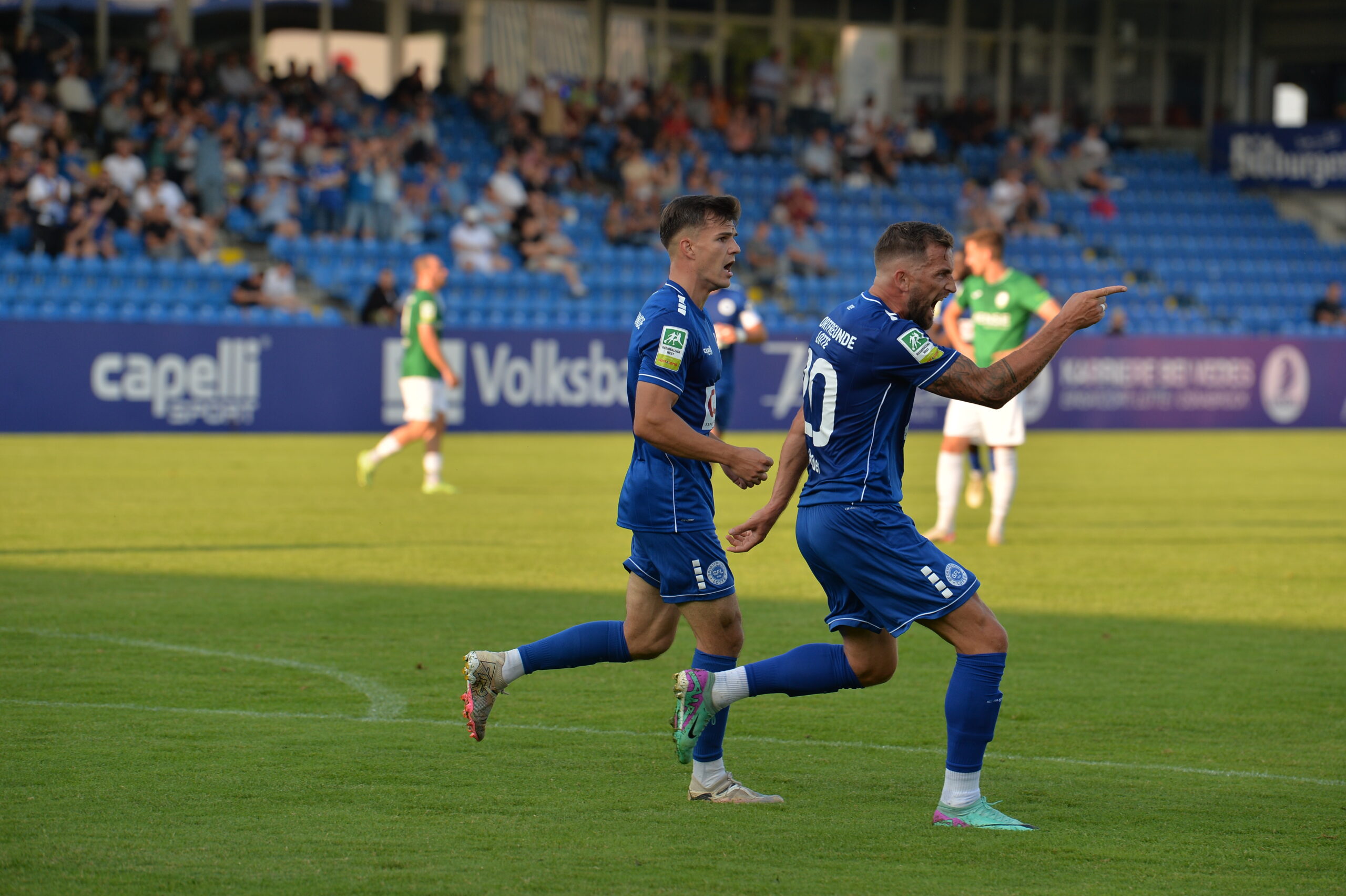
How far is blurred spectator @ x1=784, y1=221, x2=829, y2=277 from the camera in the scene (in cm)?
2862

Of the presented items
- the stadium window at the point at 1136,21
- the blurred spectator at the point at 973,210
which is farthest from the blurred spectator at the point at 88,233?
the stadium window at the point at 1136,21

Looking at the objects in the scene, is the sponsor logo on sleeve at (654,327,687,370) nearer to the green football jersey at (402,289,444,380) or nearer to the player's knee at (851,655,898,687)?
the player's knee at (851,655,898,687)

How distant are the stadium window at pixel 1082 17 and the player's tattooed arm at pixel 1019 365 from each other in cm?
3574

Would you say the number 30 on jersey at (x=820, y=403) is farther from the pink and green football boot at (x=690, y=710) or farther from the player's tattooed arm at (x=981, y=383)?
the pink and green football boot at (x=690, y=710)

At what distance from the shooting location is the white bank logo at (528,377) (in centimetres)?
2245

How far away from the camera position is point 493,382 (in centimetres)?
2312

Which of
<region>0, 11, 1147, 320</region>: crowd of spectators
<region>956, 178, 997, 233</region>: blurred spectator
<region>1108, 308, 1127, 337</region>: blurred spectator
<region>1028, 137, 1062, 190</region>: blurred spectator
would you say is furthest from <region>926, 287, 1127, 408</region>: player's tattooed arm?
<region>1028, 137, 1062, 190</region>: blurred spectator

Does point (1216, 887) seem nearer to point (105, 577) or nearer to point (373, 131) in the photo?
point (105, 577)

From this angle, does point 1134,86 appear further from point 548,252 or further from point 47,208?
point 47,208

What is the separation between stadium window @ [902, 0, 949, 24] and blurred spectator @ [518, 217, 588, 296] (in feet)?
46.4

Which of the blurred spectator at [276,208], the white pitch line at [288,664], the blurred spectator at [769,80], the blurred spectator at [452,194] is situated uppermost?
the blurred spectator at [769,80]

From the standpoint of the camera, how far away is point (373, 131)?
1059 inches

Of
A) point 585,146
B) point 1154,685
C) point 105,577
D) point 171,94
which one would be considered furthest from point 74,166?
point 1154,685

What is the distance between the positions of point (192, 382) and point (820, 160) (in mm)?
14518
